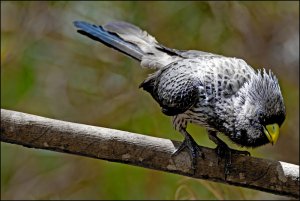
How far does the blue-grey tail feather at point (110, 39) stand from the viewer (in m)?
3.64

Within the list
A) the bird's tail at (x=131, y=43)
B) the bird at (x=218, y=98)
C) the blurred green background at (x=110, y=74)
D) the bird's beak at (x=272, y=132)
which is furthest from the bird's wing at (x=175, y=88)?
the blurred green background at (x=110, y=74)

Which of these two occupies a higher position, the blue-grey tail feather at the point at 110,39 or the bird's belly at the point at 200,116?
the blue-grey tail feather at the point at 110,39

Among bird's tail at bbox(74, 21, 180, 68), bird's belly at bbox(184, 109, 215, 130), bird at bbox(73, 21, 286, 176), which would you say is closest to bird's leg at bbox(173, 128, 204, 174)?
bird at bbox(73, 21, 286, 176)

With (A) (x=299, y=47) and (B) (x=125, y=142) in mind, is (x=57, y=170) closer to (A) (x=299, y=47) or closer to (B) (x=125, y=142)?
(A) (x=299, y=47)

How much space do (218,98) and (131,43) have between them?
685 mm

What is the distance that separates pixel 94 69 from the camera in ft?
15.6

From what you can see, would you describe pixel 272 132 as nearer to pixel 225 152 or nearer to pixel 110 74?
pixel 225 152

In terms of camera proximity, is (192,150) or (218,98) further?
(218,98)

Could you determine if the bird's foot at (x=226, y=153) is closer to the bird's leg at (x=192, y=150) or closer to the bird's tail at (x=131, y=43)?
the bird's leg at (x=192, y=150)

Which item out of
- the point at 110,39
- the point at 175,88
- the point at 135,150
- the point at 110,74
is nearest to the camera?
the point at 135,150

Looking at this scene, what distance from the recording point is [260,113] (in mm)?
3053

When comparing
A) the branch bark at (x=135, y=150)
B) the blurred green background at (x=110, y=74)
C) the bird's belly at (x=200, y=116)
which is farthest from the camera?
the blurred green background at (x=110, y=74)

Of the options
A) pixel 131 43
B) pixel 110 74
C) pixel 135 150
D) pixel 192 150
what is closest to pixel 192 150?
pixel 192 150

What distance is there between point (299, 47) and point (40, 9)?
152 centimetres
